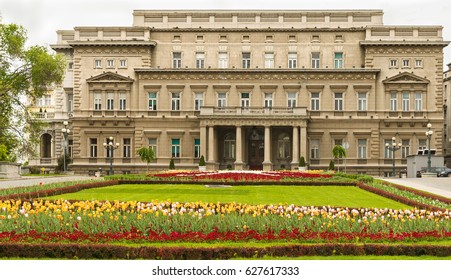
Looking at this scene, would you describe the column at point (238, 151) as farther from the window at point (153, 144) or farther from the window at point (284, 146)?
the window at point (153, 144)

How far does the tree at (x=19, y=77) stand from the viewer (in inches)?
2347

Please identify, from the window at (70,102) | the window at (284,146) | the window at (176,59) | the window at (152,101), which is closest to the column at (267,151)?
the window at (284,146)

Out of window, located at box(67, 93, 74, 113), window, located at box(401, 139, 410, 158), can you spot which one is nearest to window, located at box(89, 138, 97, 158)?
window, located at box(67, 93, 74, 113)

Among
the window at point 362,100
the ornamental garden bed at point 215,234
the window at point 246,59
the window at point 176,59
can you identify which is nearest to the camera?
the ornamental garden bed at point 215,234

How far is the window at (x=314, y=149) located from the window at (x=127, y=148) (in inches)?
815

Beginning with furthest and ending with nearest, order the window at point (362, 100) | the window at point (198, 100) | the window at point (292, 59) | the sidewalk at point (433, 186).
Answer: the window at point (292, 59) < the window at point (198, 100) < the window at point (362, 100) < the sidewalk at point (433, 186)

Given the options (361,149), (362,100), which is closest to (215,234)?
(361,149)

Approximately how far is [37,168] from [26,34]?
21076 millimetres

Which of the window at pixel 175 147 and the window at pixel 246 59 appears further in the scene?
the window at pixel 246 59

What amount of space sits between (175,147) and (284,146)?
40.7 ft

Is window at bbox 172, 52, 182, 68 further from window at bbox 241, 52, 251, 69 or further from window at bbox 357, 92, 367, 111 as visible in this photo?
window at bbox 357, 92, 367, 111

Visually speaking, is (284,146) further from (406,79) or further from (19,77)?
(19,77)

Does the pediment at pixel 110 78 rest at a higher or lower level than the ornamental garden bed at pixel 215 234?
higher

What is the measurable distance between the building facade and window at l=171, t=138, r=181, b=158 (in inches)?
4.5
